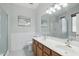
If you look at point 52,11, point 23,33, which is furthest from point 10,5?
point 52,11

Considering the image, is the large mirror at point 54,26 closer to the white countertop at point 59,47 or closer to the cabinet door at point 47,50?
the white countertop at point 59,47

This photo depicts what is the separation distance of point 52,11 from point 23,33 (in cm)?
70

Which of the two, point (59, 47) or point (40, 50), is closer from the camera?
point (59, 47)

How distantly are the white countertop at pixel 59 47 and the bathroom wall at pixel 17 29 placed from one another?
8.1 inches

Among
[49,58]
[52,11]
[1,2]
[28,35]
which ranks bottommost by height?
[49,58]

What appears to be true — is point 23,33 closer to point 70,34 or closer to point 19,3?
point 19,3

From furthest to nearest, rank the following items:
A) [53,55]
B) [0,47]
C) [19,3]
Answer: [0,47] → [19,3] → [53,55]

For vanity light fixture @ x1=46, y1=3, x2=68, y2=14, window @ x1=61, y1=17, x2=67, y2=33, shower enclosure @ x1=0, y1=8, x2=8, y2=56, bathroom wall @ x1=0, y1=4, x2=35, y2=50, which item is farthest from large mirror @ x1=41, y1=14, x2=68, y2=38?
shower enclosure @ x1=0, y1=8, x2=8, y2=56

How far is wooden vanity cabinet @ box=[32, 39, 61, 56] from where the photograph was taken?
180cm

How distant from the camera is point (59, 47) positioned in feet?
5.98

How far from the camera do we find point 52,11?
2086 millimetres

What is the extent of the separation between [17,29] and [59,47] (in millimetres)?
811

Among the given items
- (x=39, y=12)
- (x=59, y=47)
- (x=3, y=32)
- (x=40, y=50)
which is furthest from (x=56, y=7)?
(x=3, y=32)

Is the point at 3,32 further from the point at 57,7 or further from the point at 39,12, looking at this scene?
the point at 57,7
